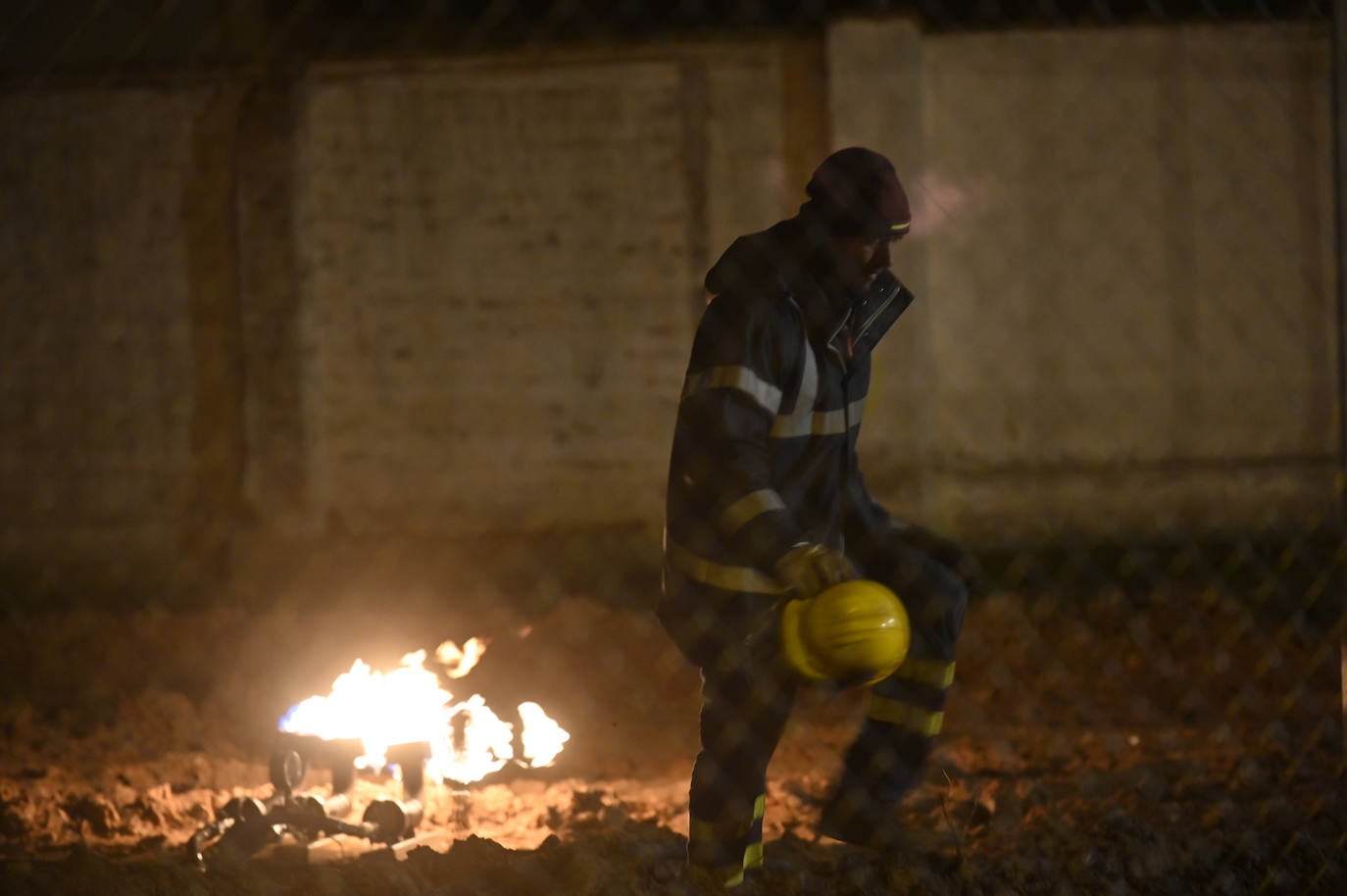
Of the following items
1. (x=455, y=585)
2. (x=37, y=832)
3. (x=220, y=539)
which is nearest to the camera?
(x=37, y=832)

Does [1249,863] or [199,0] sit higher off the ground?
[199,0]

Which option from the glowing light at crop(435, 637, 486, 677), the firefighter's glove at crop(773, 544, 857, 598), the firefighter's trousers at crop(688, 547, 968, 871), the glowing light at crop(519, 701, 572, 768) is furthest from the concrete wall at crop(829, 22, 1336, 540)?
the firefighter's glove at crop(773, 544, 857, 598)

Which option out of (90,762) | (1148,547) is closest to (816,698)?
(90,762)

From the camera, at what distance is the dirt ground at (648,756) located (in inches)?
136

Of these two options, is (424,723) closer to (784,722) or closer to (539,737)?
(539,737)

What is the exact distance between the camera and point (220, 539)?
25.9 ft

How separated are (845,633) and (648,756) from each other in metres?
2.41

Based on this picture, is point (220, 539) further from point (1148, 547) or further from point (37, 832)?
point (1148, 547)

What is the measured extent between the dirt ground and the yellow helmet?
2.54 feet

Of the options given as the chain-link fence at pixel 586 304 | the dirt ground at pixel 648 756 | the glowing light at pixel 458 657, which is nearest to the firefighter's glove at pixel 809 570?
the dirt ground at pixel 648 756

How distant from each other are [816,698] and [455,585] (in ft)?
8.29

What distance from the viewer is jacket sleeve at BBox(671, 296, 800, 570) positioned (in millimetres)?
2912

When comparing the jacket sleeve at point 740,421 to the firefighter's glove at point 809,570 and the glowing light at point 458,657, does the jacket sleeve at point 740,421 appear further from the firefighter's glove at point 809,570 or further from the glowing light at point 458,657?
the glowing light at point 458,657

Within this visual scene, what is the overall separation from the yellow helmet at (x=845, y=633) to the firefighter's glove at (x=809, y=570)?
0.02 meters
